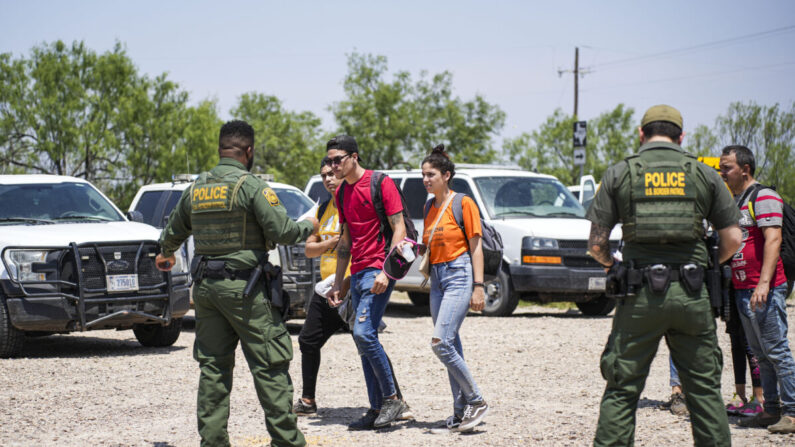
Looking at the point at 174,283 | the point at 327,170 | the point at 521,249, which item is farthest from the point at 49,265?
the point at 521,249

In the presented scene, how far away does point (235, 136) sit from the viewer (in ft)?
17.7

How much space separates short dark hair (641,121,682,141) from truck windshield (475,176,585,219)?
9.54m

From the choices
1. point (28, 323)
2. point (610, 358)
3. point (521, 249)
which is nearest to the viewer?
point (610, 358)

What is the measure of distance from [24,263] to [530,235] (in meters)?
7.06

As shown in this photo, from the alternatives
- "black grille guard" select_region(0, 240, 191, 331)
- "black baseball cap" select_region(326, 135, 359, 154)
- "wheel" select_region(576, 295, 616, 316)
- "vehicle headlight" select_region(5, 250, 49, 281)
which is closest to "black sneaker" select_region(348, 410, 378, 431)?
"black baseball cap" select_region(326, 135, 359, 154)

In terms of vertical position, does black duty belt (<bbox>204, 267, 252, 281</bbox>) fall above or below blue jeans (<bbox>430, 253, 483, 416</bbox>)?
above

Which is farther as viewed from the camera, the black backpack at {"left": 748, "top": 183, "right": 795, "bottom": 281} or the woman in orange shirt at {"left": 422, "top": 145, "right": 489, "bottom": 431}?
the black backpack at {"left": 748, "top": 183, "right": 795, "bottom": 281}

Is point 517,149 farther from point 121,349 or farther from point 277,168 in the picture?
point 121,349

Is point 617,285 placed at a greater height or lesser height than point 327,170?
lesser

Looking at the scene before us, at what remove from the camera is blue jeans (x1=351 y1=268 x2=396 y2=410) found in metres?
6.23

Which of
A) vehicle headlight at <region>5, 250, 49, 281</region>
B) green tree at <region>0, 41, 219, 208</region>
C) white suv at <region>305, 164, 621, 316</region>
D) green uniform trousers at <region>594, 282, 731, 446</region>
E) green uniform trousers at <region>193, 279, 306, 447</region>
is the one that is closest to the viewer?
green uniform trousers at <region>594, 282, 731, 446</region>

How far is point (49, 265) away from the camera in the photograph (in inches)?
382

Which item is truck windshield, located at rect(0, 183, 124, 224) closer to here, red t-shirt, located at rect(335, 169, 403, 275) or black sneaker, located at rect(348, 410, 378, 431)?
red t-shirt, located at rect(335, 169, 403, 275)

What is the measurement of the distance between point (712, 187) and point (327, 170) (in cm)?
312
